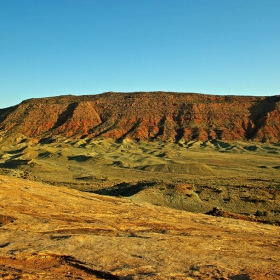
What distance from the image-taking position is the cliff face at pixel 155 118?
9500 centimetres

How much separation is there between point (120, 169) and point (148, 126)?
40889 millimetres

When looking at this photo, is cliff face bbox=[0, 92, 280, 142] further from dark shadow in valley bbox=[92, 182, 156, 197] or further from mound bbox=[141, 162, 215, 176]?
dark shadow in valley bbox=[92, 182, 156, 197]

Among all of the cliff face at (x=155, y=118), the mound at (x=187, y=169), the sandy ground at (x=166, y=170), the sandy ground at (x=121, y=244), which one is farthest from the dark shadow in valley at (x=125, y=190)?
the cliff face at (x=155, y=118)

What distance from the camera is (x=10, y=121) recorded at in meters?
107

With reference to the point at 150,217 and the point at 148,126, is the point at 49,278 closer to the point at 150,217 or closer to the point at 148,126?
the point at 150,217

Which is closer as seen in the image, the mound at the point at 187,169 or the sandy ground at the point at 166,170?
the sandy ground at the point at 166,170

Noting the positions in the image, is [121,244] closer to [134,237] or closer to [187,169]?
[134,237]

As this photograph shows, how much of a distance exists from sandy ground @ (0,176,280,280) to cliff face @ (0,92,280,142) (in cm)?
7973

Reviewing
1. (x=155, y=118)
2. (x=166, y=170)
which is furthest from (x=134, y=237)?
(x=155, y=118)

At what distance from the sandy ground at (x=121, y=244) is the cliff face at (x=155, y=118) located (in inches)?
3139

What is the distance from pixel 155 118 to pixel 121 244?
9107 centimetres

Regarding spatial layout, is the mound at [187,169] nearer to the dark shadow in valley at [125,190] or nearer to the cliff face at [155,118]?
the dark shadow in valley at [125,190]

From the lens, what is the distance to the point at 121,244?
31.1 feet

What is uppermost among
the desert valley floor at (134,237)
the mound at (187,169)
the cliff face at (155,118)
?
the cliff face at (155,118)
